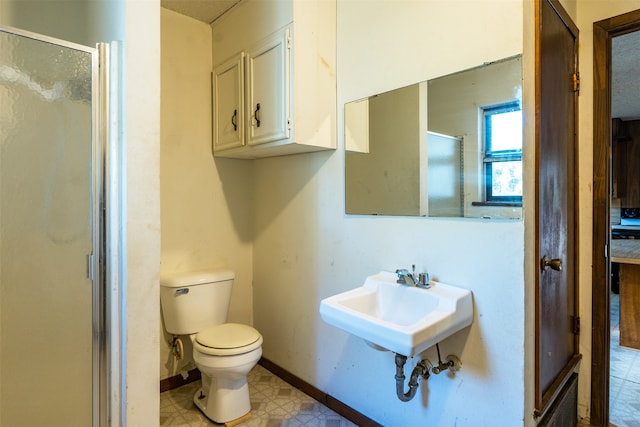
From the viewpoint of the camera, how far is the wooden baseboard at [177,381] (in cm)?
217

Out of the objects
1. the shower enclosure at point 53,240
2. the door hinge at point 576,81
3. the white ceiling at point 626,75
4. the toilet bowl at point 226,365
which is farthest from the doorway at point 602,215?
the shower enclosure at point 53,240

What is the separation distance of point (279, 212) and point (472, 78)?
1378 millimetres

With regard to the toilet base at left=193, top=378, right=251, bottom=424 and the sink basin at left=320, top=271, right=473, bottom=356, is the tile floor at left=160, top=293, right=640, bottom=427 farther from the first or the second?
the sink basin at left=320, top=271, right=473, bottom=356

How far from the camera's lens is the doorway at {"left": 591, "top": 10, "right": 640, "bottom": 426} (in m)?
1.70

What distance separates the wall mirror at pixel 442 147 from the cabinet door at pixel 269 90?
0.34 m

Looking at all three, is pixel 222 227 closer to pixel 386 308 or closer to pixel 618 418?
pixel 386 308

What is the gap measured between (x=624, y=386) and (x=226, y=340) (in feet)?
8.08

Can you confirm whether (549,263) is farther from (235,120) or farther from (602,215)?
(235,120)

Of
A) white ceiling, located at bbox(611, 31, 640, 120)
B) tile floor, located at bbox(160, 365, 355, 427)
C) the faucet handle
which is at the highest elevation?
white ceiling, located at bbox(611, 31, 640, 120)

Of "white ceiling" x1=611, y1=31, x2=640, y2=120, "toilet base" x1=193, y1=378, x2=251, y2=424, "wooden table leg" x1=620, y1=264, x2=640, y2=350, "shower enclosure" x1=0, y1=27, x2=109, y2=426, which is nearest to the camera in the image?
"shower enclosure" x1=0, y1=27, x2=109, y2=426

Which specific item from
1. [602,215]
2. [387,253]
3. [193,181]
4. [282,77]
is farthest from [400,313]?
[193,181]

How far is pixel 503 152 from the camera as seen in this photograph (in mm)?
1293

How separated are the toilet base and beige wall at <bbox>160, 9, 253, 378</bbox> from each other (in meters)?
0.51

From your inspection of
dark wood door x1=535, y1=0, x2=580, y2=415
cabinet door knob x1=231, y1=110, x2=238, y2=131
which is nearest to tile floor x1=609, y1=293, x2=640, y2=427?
dark wood door x1=535, y1=0, x2=580, y2=415
